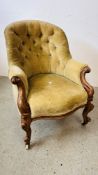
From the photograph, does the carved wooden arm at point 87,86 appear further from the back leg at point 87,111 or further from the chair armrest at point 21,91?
the chair armrest at point 21,91

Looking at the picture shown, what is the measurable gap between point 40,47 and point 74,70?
0.45 m

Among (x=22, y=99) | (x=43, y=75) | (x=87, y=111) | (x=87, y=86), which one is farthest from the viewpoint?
(x=43, y=75)

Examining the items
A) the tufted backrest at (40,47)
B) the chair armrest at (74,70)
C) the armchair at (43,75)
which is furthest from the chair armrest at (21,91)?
the chair armrest at (74,70)

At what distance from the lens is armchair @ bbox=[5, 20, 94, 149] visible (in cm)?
146

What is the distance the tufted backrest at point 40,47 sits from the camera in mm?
1812

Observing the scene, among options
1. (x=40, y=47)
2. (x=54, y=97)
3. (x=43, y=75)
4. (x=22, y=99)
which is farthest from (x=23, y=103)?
(x=40, y=47)

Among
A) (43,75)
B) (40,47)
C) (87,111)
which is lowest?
(87,111)

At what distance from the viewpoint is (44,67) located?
1.95m

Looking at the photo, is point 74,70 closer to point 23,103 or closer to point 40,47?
point 40,47

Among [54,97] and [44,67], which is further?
[44,67]

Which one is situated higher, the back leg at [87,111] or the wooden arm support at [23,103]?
the wooden arm support at [23,103]

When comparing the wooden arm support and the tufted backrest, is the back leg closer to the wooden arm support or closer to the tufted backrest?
the tufted backrest

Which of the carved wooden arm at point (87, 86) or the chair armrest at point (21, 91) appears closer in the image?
the chair armrest at point (21, 91)

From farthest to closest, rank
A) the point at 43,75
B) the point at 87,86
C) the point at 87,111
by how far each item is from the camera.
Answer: the point at 43,75 < the point at 87,111 < the point at 87,86
